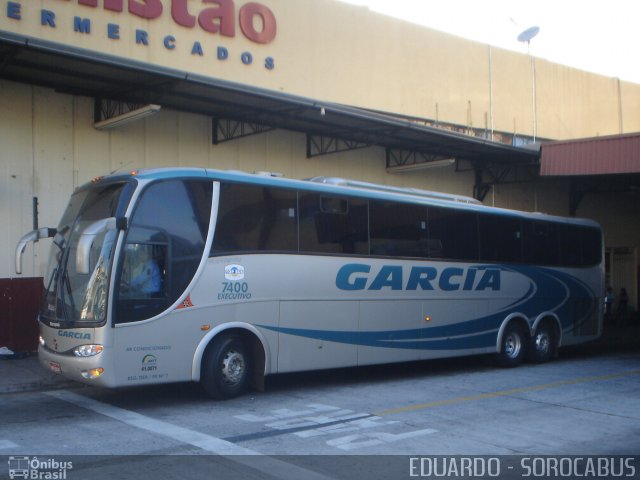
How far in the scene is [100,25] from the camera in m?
16.3

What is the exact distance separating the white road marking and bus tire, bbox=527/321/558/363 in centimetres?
1068

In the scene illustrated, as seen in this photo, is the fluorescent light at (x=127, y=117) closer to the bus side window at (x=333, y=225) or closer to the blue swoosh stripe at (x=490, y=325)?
the bus side window at (x=333, y=225)

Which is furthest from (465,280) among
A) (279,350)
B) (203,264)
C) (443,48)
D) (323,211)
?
(443,48)

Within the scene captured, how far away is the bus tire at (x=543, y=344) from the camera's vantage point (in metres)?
17.9

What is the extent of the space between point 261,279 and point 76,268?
9.50 feet

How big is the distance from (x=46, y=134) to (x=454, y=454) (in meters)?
11.1

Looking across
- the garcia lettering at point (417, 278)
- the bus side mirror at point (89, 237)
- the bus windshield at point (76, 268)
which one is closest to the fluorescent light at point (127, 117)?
the bus windshield at point (76, 268)

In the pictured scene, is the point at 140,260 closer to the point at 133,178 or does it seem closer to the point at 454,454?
the point at 133,178

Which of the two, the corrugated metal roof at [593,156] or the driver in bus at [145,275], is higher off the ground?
the corrugated metal roof at [593,156]

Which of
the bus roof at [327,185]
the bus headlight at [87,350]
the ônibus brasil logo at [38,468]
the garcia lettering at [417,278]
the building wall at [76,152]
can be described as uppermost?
the building wall at [76,152]

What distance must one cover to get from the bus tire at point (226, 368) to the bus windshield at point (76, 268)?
192cm

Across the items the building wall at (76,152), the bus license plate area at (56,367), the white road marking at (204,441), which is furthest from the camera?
the building wall at (76,152)

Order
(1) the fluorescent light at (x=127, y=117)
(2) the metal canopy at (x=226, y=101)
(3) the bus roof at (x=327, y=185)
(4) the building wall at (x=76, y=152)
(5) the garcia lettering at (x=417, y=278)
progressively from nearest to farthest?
(3) the bus roof at (x=327, y=185), (5) the garcia lettering at (x=417, y=278), (2) the metal canopy at (x=226, y=101), (1) the fluorescent light at (x=127, y=117), (4) the building wall at (x=76, y=152)

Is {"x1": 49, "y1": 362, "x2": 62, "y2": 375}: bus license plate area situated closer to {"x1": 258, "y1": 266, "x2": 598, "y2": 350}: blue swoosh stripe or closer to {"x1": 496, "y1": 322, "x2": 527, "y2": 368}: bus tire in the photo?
{"x1": 258, "y1": 266, "x2": 598, "y2": 350}: blue swoosh stripe
